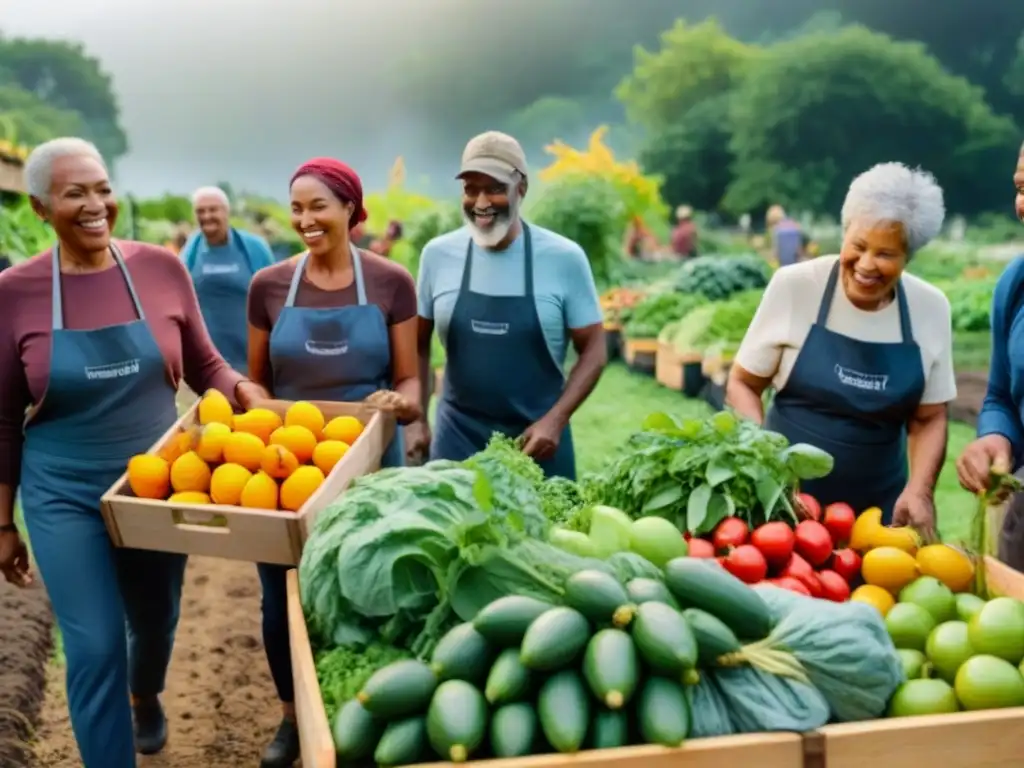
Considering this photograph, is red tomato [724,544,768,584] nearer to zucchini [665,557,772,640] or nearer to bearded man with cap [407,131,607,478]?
zucchini [665,557,772,640]

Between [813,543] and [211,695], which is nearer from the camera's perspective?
[813,543]

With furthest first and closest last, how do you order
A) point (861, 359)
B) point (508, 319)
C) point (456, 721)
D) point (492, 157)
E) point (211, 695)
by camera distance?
point (211, 695)
point (508, 319)
point (492, 157)
point (861, 359)
point (456, 721)

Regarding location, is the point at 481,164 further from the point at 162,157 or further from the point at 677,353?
the point at 162,157

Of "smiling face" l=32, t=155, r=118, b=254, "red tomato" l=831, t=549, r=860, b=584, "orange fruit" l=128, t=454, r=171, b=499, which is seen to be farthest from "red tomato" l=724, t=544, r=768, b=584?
"smiling face" l=32, t=155, r=118, b=254

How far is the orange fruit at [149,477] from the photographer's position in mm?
2293

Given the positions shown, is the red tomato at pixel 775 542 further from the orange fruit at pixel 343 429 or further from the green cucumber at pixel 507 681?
the orange fruit at pixel 343 429


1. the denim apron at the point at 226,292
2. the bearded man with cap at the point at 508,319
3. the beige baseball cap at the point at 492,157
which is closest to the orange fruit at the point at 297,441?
the bearded man with cap at the point at 508,319

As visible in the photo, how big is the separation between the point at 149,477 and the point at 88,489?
1.22ft

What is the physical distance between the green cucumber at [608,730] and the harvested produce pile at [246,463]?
100 cm

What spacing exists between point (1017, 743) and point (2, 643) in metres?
3.83

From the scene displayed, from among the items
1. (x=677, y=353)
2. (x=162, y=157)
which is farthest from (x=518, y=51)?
(x=677, y=353)

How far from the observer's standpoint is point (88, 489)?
2.55m

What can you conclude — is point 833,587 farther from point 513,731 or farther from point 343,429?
point 343,429

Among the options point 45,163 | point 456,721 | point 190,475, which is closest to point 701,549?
point 456,721
